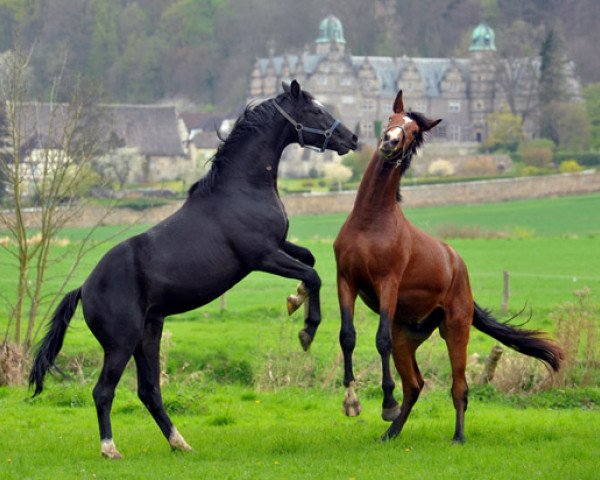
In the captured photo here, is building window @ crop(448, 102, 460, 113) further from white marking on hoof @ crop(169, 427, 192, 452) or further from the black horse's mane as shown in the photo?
white marking on hoof @ crop(169, 427, 192, 452)

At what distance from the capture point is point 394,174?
10.8 metres

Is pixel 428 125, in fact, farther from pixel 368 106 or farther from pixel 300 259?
pixel 368 106

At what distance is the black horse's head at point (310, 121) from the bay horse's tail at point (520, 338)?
2094mm

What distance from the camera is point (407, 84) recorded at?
11969 cm

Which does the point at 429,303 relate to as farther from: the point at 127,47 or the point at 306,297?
the point at 127,47

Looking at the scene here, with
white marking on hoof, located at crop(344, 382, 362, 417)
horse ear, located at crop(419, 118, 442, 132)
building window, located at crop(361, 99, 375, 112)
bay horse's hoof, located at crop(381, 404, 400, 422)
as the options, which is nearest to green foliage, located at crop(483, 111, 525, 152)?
building window, located at crop(361, 99, 375, 112)

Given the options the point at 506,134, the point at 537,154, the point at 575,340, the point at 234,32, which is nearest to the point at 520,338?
the point at 575,340

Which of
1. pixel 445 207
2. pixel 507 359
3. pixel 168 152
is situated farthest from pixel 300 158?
pixel 507 359

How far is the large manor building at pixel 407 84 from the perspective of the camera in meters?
116

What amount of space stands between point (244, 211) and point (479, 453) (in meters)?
2.61

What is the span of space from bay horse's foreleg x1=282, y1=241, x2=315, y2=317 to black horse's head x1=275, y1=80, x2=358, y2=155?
2.79 feet

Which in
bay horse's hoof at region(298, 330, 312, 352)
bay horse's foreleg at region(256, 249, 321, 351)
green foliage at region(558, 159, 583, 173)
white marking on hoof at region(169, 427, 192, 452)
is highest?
bay horse's foreleg at region(256, 249, 321, 351)

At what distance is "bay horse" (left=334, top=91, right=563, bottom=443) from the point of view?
10.5m

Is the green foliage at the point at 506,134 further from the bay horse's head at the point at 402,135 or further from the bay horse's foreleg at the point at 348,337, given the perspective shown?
the bay horse's foreleg at the point at 348,337
